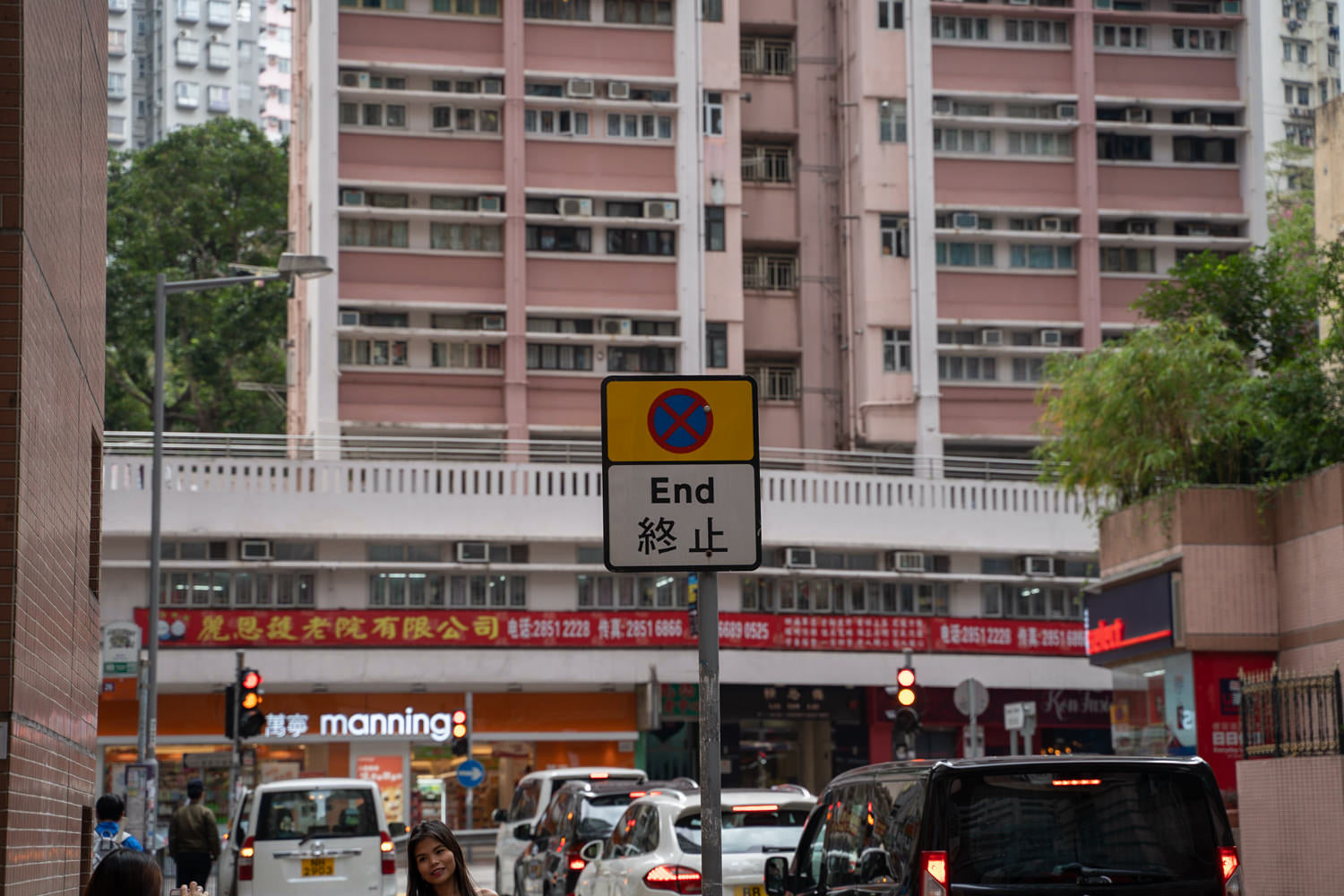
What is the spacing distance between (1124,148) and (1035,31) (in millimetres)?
3768

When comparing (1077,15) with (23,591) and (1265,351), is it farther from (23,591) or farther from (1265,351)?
(23,591)

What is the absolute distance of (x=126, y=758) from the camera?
3997 cm

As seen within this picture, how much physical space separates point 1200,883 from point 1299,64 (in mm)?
91208

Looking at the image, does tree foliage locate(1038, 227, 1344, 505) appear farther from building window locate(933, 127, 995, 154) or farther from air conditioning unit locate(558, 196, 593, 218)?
building window locate(933, 127, 995, 154)

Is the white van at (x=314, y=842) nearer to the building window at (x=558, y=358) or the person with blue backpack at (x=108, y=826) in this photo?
the person with blue backpack at (x=108, y=826)

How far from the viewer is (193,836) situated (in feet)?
63.2

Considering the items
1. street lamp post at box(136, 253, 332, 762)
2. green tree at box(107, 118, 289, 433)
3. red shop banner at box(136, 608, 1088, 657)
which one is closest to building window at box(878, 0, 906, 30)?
red shop banner at box(136, 608, 1088, 657)

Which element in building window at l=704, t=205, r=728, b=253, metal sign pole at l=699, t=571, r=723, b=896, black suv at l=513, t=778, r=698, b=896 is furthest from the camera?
building window at l=704, t=205, r=728, b=253

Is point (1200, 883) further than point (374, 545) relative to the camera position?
No

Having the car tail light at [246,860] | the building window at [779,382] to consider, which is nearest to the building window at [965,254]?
the building window at [779,382]

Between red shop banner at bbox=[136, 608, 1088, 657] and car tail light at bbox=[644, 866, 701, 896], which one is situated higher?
red shop banner at bbox=[136, 608, 1088, 657]

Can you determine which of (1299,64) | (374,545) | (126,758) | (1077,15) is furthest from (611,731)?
(1299,64)

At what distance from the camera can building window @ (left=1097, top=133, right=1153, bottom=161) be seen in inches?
1939

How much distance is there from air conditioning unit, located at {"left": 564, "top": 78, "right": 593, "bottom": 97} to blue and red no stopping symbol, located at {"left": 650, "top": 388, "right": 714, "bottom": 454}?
132 ft
